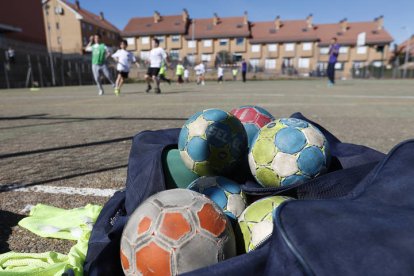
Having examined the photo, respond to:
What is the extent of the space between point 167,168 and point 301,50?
6344cm

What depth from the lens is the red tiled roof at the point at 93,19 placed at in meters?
60.9

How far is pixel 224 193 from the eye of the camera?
73.6 inches

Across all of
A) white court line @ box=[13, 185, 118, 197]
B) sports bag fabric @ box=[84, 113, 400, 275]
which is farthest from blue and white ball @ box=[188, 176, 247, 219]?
white court line @ box=[13, 185, 118, 197]

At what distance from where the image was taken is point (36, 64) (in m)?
26.0

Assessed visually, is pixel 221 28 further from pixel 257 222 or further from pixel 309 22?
pixel 257 222

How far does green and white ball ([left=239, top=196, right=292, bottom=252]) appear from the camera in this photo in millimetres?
1442

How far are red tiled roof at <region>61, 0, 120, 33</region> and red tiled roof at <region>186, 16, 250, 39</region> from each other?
17385mm

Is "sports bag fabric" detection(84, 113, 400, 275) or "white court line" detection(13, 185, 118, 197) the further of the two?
"white court line" detection(13, 185, 118, 197)

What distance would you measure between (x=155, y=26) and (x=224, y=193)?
224 feet

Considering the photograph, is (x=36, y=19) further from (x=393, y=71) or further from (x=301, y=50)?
(x=393, y=71)

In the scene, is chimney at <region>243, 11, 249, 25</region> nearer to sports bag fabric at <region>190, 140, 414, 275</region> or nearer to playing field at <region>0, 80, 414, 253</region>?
playing field at <region>0, 80, 414, 253</region>

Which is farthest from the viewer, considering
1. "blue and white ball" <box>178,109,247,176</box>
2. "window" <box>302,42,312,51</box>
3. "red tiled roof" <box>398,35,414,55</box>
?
"red tiled roof" <box>398,35,414,55</box>

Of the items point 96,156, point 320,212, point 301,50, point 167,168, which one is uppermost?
point 301,50

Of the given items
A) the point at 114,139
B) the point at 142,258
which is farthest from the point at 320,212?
the point at 114,139
